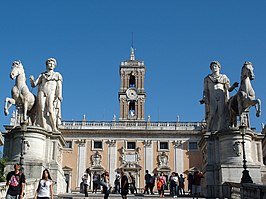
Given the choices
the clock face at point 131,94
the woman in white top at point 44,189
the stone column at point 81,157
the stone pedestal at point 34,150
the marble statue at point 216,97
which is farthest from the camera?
the clock face at point 131,94

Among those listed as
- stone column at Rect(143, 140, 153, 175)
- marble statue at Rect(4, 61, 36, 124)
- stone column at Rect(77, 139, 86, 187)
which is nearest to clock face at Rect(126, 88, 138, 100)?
stone column at Rect(143, 140, 153, 175)

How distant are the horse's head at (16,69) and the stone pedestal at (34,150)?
9.30 feet

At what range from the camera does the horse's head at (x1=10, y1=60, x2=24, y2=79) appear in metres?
22.9

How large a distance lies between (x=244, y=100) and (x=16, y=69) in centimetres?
1198

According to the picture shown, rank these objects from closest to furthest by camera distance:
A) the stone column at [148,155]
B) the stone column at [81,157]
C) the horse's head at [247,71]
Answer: the horse's head at [247,71] < the stone column at [81,157] < the stone column at [148,155]

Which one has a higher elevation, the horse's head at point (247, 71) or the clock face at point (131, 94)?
the clock face at point (131, 94)

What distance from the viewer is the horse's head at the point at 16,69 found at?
75.2 feet

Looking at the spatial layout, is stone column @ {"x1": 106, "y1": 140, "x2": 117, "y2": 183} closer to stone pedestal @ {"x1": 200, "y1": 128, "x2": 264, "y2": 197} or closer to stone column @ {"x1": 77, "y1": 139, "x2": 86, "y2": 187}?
stone column @ {"x1": 77, "y1": 139, "x2": 86, "y2": 187}

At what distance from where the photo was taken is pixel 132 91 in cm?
6656

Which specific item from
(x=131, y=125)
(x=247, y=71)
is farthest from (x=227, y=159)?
(x=131, y=125)

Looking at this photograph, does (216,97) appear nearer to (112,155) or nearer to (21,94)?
(21,94)

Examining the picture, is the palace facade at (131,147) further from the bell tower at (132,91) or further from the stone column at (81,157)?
the bell tower at (132,91)

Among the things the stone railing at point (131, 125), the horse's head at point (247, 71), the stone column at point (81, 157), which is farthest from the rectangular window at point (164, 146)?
the horse's head at point (247, 71)

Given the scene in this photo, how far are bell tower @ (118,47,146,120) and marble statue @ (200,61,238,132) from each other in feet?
135
